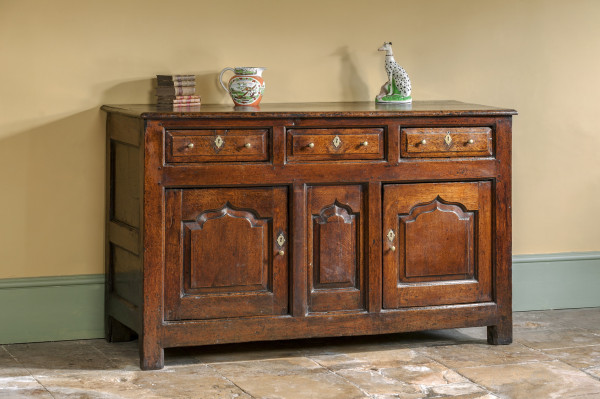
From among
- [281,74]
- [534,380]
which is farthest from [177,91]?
[534,380]

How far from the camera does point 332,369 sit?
11.2 feet

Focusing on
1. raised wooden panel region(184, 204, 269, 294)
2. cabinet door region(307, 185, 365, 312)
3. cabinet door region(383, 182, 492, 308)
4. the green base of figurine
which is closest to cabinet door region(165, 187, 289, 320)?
raised wooden panel region(184, 204, 269, 294)

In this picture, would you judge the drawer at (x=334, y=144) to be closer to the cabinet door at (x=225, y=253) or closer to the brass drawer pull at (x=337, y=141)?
the brass drawer pull at (x=337, y=141)

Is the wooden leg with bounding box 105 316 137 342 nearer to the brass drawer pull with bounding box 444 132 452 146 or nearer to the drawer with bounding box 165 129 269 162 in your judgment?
the drawer with bounding box 165 129 269 162

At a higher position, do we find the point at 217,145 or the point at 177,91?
the point at 177,91

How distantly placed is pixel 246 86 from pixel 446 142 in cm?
78

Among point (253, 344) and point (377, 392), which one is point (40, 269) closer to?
point (253, 344)

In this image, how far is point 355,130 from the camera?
3.50 metres

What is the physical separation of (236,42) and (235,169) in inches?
29.4

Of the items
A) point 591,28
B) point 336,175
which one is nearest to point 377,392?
point 336,175

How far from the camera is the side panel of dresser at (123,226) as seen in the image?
3.42m

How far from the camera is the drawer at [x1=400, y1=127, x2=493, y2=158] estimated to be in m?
3.56

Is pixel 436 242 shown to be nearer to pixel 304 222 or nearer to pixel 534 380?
pixel 304 222

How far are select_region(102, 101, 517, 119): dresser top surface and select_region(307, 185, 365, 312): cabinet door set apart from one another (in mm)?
272
